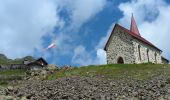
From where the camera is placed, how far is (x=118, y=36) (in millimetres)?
78875

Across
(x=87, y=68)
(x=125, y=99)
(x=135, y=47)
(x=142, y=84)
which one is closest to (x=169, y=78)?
(x=142, y=84)

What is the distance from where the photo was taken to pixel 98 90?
37.9m

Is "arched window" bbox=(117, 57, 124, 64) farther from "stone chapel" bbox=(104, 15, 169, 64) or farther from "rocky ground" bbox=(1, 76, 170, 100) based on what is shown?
"rocky ground" bbox=(1, 76, 170, 100)

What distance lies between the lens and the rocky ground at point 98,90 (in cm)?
3419

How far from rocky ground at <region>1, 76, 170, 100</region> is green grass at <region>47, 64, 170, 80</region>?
385 centimetres

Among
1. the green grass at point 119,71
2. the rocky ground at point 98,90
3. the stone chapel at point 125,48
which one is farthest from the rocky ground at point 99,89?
the stone chapel at point 125,48

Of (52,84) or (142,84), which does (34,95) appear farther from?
(142,84)

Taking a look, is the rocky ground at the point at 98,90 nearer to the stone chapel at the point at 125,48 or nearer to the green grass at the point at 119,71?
the green grass at the point at 119,71

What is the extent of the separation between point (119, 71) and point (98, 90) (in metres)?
14.9

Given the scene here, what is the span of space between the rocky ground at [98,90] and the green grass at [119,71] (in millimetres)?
3850

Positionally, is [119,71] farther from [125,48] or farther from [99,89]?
[125,48]

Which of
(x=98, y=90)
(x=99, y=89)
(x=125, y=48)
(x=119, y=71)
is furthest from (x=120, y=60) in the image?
(x=98, y=90)

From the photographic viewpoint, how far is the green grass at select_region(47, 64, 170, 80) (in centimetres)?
4756

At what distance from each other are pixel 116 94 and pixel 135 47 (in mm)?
42994
